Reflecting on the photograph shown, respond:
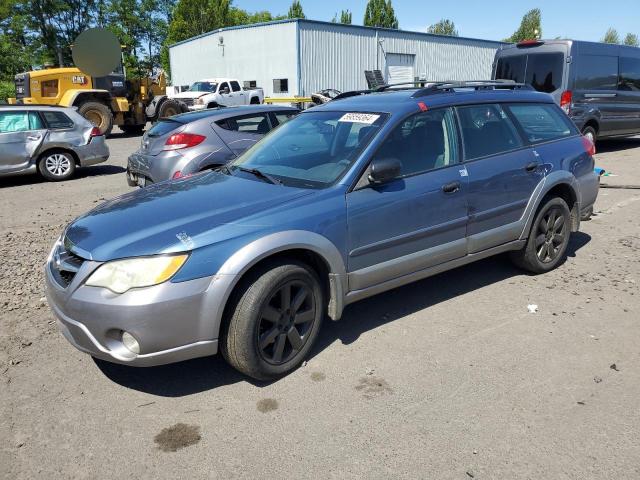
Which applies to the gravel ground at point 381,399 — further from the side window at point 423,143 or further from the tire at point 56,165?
the tire at point 56,165

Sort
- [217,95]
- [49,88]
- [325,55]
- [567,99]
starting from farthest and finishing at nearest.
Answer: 1. [325,55]
2. [217,95]
3. [49,88]
4. [567,99]

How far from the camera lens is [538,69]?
1119cm

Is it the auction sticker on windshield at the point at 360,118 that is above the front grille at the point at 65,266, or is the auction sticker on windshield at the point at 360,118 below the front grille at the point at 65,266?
above

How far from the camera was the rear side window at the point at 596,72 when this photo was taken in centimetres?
1099

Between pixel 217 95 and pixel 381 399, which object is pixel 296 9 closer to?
pixel 217 95

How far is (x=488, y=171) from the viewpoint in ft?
13.5

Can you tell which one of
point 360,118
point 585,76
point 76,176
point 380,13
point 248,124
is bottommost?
point 76,176

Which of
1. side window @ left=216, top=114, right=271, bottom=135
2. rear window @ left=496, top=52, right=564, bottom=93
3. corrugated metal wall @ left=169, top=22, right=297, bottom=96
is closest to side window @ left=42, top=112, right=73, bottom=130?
side window @ left=216, top=114, right=271, bottom=135

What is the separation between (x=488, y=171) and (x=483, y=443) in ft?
7.30

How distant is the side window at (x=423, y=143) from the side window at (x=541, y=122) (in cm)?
94

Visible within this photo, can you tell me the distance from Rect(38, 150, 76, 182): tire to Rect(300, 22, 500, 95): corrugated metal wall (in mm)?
19703

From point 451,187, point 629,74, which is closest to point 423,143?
point 451,187

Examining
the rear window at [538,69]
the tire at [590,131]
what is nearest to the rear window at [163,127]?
the rear window at [538,69]

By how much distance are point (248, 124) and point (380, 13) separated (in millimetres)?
69481
